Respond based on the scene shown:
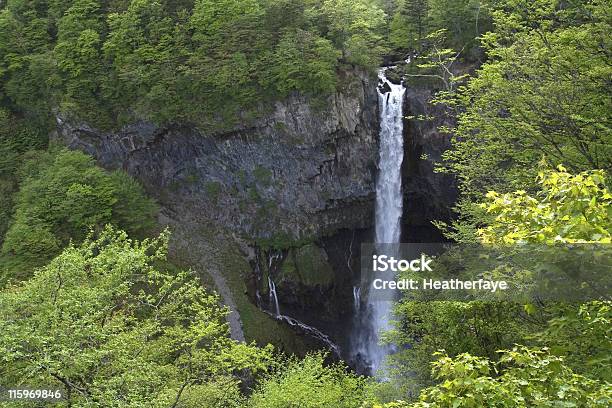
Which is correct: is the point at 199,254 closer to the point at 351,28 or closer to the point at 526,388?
the point at 351,28

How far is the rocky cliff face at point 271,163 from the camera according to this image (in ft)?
80.6

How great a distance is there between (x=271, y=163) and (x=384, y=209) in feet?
19.8

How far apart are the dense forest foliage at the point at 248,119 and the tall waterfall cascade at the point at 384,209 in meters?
1.38

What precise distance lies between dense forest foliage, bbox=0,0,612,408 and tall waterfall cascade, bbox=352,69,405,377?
4.54 feet

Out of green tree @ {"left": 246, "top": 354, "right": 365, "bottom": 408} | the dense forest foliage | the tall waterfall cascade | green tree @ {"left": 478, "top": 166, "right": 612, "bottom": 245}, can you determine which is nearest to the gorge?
the tall waterfall cascade

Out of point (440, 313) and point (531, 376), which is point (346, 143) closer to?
point (440, 313)

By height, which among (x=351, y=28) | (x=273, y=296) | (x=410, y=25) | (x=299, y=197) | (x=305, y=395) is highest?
(x=410, y=25)

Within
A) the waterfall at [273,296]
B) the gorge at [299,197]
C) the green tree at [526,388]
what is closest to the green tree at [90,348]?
the green tree at [526,388]

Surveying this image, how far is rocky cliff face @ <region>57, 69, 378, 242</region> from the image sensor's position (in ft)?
80.6

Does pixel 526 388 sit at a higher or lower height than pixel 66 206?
higher

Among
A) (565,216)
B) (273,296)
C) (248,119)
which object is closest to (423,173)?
(248,119)

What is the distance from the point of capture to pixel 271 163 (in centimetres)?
2561

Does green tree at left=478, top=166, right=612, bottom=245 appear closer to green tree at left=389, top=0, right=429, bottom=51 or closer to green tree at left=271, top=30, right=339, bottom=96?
green tree at left=271, top=30, right=339, bottom=96

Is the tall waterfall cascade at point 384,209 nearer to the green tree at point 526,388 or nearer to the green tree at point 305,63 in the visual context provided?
the green tree at point 305,63
